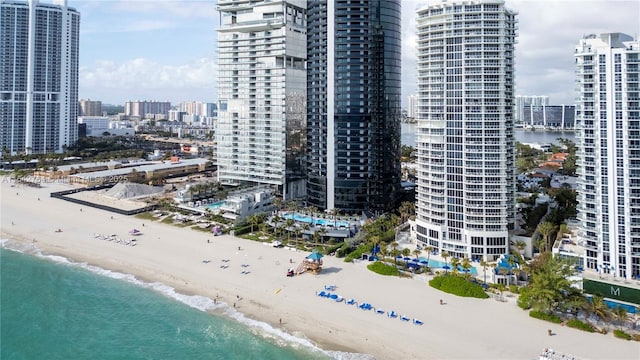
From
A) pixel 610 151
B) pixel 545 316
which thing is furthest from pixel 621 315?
pixel 610 151

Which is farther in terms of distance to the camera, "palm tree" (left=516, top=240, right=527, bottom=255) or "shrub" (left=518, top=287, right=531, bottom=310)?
"palm tree" (left=516, top=240, right=527, bottom=255)

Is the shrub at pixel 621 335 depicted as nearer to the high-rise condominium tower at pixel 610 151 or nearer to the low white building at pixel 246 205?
the high-rise condominium tower at pixel 610 151

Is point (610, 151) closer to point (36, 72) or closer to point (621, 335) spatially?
point (621, 335)

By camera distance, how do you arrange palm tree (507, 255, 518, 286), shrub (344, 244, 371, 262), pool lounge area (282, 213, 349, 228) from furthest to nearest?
pool lounge area (282, 213, 349, 228) → shrub (344, 244, 371, 262) → palm tree (507, 255, 518, 286)

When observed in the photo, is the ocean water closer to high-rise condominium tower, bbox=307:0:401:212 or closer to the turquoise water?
the turquoise water

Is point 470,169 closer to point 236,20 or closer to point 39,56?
point 236,20

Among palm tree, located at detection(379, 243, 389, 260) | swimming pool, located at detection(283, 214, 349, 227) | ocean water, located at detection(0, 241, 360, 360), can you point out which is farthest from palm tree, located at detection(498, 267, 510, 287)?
swimming pool, located at detection(283, 214, 349, 227)

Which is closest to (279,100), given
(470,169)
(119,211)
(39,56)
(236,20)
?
(236,20)
